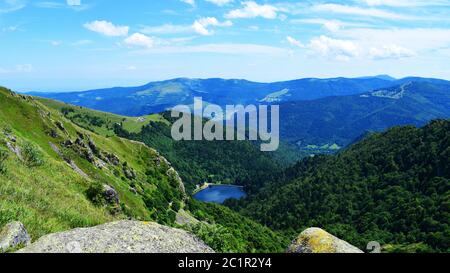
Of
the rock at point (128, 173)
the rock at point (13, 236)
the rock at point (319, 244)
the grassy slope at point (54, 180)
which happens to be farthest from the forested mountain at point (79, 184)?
the rock at point (319, 244)

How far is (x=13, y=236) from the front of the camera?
1678cm

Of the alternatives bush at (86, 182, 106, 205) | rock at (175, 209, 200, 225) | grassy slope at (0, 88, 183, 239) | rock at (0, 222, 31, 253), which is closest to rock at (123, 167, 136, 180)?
grassy slope at (0, 88, 183, 239)

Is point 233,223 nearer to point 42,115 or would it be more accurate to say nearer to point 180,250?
point 42,115

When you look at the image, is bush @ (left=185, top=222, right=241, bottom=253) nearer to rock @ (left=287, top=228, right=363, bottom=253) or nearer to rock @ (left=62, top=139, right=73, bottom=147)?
rock @ (left=287, top=228, right=363, bottom=253)

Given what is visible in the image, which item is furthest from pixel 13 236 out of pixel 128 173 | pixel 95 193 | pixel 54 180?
pixel 128 173

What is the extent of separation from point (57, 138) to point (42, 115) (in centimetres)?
1083

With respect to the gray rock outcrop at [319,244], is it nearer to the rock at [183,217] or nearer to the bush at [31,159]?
the bush at [31,159]

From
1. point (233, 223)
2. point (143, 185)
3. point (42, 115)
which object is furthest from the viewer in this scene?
point (233, 223)

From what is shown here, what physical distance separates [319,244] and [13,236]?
45.8 feet

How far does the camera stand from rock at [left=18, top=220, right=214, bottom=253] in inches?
651

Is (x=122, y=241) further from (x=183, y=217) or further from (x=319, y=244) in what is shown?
(x=183, y=217)

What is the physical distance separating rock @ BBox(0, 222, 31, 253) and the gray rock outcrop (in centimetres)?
1283

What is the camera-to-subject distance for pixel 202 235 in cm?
2148
